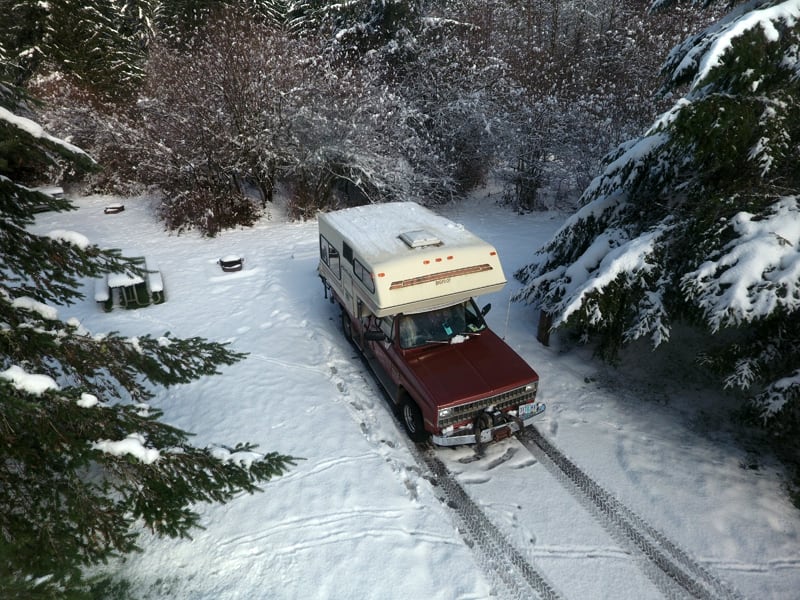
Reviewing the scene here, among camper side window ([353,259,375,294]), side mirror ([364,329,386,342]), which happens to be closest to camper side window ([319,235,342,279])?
camper side window ([353,259,375,294])

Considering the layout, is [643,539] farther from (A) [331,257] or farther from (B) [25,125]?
(B) [25,125]

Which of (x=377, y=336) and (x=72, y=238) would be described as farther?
(x=377, y=336)

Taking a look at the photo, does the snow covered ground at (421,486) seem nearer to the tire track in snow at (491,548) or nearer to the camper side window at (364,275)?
the tire track in snow at (491,548)

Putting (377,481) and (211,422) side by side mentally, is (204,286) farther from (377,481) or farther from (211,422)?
(377,481)

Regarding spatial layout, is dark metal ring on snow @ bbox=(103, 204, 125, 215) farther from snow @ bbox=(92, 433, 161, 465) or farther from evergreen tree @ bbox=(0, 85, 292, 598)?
snow @ bbox=(92, 433, 161, 465)

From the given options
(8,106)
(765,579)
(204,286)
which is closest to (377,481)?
(765,579)

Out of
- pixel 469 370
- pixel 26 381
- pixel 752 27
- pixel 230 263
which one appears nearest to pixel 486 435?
pixel 469 370
